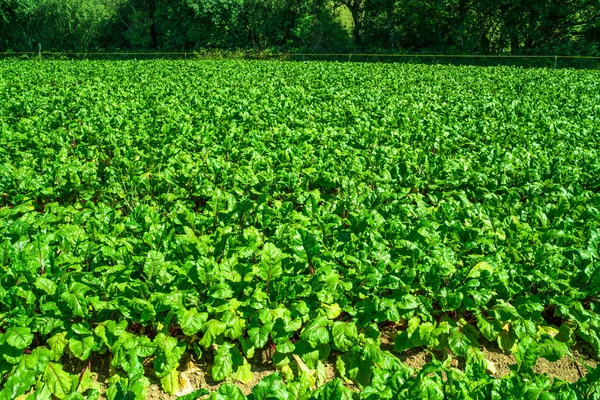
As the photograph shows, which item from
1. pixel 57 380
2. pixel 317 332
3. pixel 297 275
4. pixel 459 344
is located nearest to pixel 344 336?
pixel 317 332

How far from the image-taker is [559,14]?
33.5 meters

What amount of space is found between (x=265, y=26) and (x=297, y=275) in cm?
3953

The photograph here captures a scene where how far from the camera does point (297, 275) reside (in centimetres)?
393

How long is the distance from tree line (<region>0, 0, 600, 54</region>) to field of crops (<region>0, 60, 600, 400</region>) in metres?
33.2

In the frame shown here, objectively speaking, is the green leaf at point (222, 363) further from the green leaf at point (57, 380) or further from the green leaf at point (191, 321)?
the green leaf at point (57, 380)

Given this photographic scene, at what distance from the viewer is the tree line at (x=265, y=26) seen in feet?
122

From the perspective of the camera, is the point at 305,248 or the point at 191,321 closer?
the point at 191,321

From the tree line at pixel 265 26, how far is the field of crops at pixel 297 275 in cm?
3316

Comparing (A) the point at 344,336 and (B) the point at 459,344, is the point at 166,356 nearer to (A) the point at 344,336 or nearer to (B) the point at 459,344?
(A) the point at 344,336

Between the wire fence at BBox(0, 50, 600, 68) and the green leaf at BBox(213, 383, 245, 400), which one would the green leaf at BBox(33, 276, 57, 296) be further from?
the wire fence at BBox(0, 50, 600, 68)

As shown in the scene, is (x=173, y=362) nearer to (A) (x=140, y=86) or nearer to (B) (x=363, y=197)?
(B) (x=363, y=197)

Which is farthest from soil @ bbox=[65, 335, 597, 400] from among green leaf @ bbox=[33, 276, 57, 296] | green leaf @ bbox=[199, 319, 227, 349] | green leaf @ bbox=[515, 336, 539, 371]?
green leaf @ bbox=[33, 276, 57, 296]

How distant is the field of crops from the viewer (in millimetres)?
3232

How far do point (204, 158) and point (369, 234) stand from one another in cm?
371
